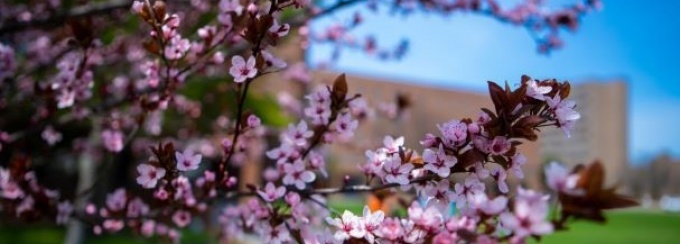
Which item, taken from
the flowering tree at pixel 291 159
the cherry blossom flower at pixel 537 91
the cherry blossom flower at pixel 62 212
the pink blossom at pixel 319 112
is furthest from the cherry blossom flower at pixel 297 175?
the cherry blossom flower at pixel 62 212

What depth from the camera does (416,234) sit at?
4.18 feet

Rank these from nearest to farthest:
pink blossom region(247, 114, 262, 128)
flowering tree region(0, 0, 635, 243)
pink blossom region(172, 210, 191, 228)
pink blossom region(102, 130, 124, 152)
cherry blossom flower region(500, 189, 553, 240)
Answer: cherry blossom flower region(500, 189, 553, 240) → flowering tree region(0, 0, 635, 243) → pink blossom region(247, 114, 262, 128) → pink blossom region(172, 210, 191, 228) → pink blossom region(102, 130, 124, 152)

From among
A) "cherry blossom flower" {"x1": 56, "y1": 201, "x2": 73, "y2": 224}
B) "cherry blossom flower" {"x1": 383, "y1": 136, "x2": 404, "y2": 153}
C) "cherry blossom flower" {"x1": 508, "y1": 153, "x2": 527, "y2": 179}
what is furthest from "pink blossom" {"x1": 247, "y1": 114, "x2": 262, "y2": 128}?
"cherry blossom flower" {"x1": 56, "y1": 201, "x2": 73, "y2": 224}

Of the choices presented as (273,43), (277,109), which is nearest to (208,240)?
(277,109)

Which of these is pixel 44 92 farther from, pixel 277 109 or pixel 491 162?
pixel 277 109

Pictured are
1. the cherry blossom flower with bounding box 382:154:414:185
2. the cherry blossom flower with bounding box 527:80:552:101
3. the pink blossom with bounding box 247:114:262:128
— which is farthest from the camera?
the pink blossom with bounding box 247:114:262:128

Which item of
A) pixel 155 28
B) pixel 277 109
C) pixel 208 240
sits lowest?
pixel 208 240

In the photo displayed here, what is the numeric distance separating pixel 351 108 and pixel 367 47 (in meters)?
3.08

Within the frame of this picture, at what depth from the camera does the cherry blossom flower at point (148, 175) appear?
1.68 metres

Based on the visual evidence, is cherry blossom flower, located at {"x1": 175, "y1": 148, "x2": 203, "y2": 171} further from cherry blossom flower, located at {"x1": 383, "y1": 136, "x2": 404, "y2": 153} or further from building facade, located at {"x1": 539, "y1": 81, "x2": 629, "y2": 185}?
building facade, located at {"x1": 539, "y1": 81, "x2": 629, "y2": 185}

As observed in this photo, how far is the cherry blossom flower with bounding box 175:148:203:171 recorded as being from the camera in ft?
5.42

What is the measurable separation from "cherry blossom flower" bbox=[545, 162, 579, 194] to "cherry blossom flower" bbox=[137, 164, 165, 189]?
1059 millimetres

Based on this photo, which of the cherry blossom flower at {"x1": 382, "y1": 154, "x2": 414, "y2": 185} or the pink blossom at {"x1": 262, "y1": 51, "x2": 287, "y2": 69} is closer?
the cherry blossom flower at {"x1": 382, "y1": 154, "x2": 414, "y2": 185}

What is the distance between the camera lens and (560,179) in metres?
1.06
